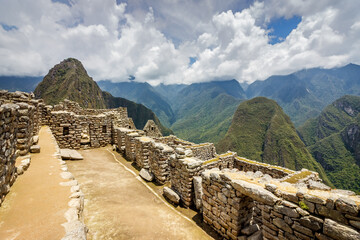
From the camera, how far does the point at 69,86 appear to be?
450 feet

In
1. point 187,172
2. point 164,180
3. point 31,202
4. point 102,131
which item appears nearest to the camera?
point 31,202

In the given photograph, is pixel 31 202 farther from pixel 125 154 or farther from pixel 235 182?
pixel 125 154

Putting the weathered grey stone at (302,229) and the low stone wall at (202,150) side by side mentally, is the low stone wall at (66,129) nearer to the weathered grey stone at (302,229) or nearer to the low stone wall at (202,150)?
the low stone wall at (202,150)

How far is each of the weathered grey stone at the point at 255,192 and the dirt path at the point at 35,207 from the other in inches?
182

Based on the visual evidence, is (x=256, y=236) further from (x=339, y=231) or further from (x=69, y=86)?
(x=69, y=86)

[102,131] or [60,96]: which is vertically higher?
[60,96]

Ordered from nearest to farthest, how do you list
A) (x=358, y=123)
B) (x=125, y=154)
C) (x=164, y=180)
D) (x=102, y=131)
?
1. (x=164, y=180)
2. (x=125, y=154)
3. (x=102, y=131)
4. (x=358, y=123)

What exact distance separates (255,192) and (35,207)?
585cm

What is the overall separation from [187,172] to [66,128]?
1268 cm

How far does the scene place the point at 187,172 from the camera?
7.21 m

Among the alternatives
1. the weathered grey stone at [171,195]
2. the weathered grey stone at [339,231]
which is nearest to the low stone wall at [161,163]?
the weathered grey stone at [171,195]

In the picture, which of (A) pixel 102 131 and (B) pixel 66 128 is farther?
(A) pixel 102 131

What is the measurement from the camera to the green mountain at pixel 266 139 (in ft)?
347

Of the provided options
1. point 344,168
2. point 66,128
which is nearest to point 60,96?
point 66,128
